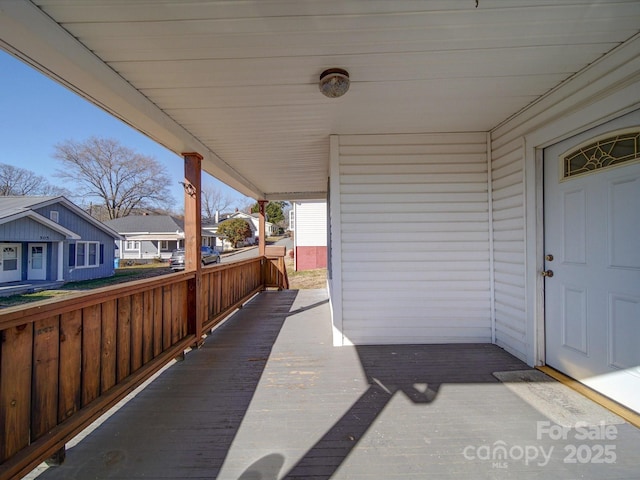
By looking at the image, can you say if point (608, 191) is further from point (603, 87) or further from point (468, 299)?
point (468, 299)

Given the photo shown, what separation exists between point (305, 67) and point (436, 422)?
255 cm

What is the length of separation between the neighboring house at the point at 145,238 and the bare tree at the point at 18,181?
17866mm

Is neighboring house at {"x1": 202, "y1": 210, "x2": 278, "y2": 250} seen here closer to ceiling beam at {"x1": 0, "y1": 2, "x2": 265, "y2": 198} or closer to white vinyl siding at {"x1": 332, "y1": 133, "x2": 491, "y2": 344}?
white vinyl siding at {"x1": 332, "y1": 133, "x2": 491, "y2": 344}

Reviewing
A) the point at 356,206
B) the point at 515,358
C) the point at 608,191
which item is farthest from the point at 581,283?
the point at 356,206

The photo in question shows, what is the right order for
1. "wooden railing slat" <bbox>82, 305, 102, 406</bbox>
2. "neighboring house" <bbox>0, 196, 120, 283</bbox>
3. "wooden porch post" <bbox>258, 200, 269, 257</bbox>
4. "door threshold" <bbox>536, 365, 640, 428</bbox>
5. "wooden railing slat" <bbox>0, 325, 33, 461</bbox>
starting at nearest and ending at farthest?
"wooden railing slat" <bbox>0, 325, 33, 461</bbox>
"wooden railing slat" <bbox>82, 305, 102, 406</bbox>
"door threshold" <bbox>536, 365, 640, 428</bbox>
"neighboring house" <bbox>0, 196, 120, 283</bbox>
"wooden porch post" <bbox>258, 200, 269, 257</bbox>

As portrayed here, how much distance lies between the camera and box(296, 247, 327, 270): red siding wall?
12.5m

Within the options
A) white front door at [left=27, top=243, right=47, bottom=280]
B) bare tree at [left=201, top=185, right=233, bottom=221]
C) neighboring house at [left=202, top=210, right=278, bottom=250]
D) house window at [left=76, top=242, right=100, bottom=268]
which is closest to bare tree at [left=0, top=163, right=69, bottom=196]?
white front door at [left=27, top=243, right=47, bottom=280]

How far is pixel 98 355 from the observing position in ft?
6.18

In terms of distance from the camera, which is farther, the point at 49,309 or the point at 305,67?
the point at 305,67

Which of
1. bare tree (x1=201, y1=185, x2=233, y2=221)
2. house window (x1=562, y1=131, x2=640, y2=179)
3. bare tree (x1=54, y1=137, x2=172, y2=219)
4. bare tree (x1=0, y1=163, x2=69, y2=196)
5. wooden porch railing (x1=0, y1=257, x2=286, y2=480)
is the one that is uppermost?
bare tree (x1=201, y1=185, x2=233, y2=221)

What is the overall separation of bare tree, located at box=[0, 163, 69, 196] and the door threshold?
6635 mm

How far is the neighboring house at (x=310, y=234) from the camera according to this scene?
1209 centimetres

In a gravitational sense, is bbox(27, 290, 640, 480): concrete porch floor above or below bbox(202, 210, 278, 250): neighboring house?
below

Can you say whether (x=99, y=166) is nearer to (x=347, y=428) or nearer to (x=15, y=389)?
(x=15, y=389)
